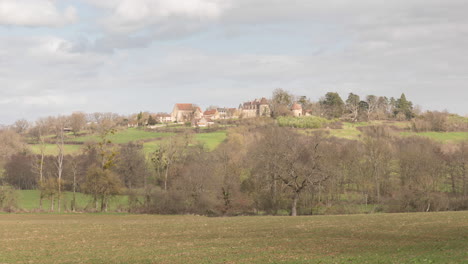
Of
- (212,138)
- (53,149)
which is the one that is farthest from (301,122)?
(53,149)

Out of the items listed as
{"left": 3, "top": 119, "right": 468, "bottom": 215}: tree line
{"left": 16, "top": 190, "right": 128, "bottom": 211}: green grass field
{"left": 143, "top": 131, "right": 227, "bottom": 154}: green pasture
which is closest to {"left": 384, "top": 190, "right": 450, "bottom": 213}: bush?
{"left": 3, "top": 119, "right": 468, "bottom": 215}: tree line

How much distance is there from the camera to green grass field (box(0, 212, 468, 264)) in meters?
24.6

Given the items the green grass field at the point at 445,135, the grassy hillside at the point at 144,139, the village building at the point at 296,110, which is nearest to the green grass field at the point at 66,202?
the grassy hillside at the point at 144,139

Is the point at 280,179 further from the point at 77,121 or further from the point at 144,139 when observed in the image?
the point at 77,121

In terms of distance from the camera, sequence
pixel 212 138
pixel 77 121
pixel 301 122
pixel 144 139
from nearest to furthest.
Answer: pixel 144 139 < pixel 212 138 < pixel 77 121 < pixel 301 122

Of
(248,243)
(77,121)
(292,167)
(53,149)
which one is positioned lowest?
(248,243)

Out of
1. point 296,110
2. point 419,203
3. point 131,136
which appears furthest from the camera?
point 296,110

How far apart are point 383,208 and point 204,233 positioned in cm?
3886

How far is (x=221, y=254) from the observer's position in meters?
26.4

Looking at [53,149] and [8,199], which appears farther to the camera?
[53,149]

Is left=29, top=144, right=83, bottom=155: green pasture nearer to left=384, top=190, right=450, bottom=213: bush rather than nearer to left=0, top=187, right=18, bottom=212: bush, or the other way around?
left=0, top=187, right=18, bottom=212: bush

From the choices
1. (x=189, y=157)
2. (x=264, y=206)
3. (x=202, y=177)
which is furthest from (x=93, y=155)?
(x=264, y=206)

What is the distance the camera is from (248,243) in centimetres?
3048

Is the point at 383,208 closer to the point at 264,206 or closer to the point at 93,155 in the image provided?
the point at 264,206
